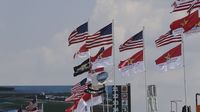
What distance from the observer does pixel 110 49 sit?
47.6m

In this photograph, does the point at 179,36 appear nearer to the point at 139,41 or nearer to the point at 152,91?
the point at 139,41

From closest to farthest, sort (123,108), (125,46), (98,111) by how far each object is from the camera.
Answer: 1. (125,46)
2. (123,108)
3. (98,111)

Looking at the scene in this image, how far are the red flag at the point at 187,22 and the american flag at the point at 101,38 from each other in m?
7.02

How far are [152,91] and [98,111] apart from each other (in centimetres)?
4766

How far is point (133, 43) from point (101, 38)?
82.8 inches

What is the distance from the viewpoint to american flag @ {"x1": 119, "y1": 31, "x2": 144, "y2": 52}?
4550cm

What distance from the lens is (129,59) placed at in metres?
46.4

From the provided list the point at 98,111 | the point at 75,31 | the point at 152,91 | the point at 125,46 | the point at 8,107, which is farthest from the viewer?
the point at 8,107

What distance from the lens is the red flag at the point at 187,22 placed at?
39812 mm

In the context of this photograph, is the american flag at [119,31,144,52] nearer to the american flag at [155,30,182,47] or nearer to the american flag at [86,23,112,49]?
the american flag at [86,23,112,49]

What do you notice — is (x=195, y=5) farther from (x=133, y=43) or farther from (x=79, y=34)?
(x=79, y=34)

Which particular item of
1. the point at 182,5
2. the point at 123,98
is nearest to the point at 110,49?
the point at 182,5

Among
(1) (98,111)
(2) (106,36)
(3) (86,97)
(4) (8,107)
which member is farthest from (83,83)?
(4) (8,107)

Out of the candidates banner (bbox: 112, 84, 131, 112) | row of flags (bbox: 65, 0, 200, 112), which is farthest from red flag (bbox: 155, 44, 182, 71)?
banner (bbox: 112, 84, 131, 112)
